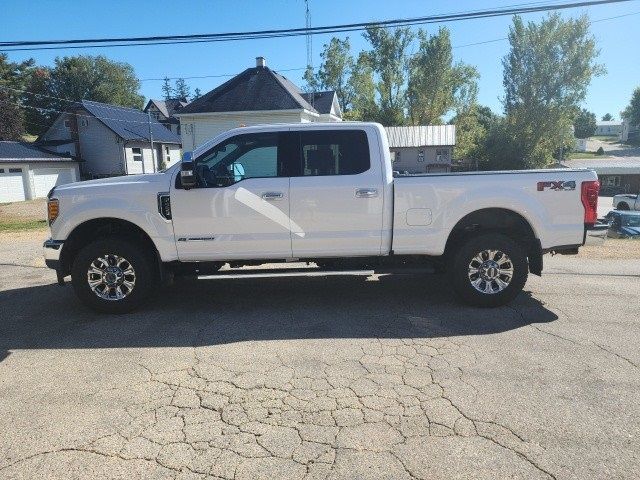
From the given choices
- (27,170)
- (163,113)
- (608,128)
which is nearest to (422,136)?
(27,170)

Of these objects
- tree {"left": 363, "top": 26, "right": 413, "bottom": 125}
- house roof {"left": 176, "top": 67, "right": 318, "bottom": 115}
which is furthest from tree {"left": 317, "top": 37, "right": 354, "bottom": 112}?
house roof {"left": 176, "top": 67, "right": 318, "bottom": 115}

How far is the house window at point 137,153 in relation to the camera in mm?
38844

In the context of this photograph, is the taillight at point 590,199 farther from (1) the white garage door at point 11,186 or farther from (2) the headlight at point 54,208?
(1) the white garage door at point 11,186

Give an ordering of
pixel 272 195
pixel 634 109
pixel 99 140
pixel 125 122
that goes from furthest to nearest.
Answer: pixel 634 109
pixel 125 122
pixel 99 140
pixel 272 195

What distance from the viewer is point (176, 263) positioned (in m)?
5.33

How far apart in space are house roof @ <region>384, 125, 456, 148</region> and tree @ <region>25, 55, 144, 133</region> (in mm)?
47456

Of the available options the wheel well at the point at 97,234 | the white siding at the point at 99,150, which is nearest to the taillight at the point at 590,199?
the wheel well at the point at 97,234

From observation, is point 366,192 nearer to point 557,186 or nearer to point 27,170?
point 557,186

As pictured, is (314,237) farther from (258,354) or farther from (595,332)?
(595,332)

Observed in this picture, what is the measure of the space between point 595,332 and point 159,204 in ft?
15.9

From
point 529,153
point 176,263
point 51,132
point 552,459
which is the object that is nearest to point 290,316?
point 176,263

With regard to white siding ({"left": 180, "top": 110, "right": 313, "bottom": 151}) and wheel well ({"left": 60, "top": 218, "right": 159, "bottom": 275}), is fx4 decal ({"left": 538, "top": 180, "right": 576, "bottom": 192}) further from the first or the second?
white siding ({"left": 180, "top": 110, "right": 313, "bottom": 151})

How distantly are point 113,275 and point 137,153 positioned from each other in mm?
37738

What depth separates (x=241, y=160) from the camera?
5.15 metres
